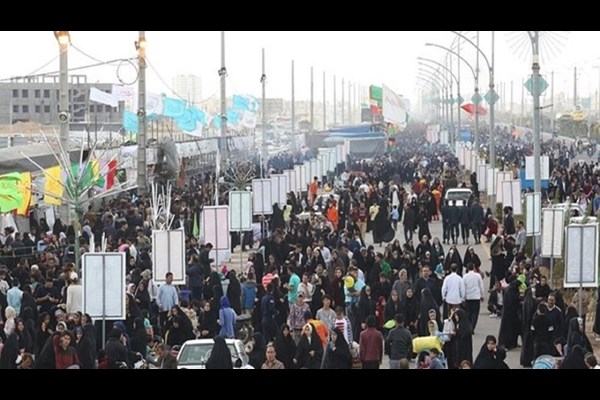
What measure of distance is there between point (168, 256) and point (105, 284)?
11.2 feet

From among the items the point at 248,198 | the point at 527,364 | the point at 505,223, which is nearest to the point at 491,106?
the point at 505,223

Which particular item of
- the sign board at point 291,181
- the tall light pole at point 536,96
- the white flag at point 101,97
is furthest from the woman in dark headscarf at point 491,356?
the white flag at point 101,97

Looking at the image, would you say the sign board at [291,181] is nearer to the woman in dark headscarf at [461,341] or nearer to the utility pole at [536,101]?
the utility pole at [536,101]

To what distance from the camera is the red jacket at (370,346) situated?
13.1 meters

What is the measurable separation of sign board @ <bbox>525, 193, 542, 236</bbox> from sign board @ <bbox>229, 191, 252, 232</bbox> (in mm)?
4590

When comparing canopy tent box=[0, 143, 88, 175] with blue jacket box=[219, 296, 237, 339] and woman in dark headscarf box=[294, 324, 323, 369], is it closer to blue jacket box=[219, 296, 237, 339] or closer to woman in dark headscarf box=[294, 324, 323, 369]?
blue jacket box=[219, 296, 237, 339]

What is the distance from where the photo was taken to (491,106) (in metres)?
41.4

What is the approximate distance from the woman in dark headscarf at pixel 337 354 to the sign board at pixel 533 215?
9.61m

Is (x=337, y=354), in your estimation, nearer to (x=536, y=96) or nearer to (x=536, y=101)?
(x=536, y=101)

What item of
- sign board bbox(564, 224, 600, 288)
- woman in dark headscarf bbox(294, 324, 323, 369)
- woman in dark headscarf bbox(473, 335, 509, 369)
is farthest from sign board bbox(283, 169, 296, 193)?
woman in dark headscarf bbox(473, 335, 509, 369)

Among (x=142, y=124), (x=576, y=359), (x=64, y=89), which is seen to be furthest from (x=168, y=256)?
(x=142, y=124)

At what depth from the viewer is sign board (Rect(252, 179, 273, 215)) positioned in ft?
92.5
